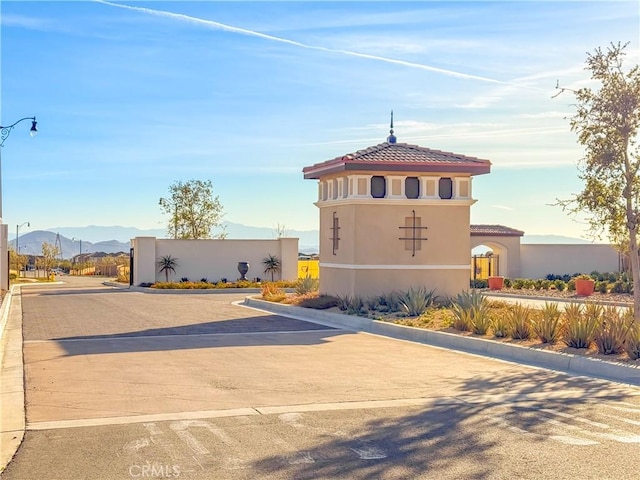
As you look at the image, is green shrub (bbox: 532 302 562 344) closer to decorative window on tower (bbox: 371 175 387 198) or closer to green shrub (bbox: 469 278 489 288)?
decorative window on tower (bbox: 371 175 387 198)

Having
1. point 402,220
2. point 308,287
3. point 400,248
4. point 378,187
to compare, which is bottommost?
point 308,287

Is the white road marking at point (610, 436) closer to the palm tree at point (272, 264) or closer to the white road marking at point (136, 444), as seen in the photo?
the white road marking at point (136, 444)

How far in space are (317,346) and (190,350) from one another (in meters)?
2.55

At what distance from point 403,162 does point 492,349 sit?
356 inches

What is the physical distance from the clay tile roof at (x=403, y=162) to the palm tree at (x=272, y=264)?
1894 centimetres

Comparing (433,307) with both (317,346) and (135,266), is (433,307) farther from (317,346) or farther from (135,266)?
(135,266)

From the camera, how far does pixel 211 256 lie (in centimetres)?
4353

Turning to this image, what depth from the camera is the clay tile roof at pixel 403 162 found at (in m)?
23.3

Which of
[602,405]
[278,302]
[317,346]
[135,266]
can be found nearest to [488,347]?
[317,346]

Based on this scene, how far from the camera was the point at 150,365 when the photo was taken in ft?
44.9

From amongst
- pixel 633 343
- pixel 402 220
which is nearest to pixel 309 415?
pixel 633 343

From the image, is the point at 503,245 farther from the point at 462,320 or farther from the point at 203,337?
the point at 203,337

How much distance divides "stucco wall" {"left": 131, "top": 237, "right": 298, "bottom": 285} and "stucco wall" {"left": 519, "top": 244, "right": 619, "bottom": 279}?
39.8ft

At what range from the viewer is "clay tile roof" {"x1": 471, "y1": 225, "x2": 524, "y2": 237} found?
4181cm
